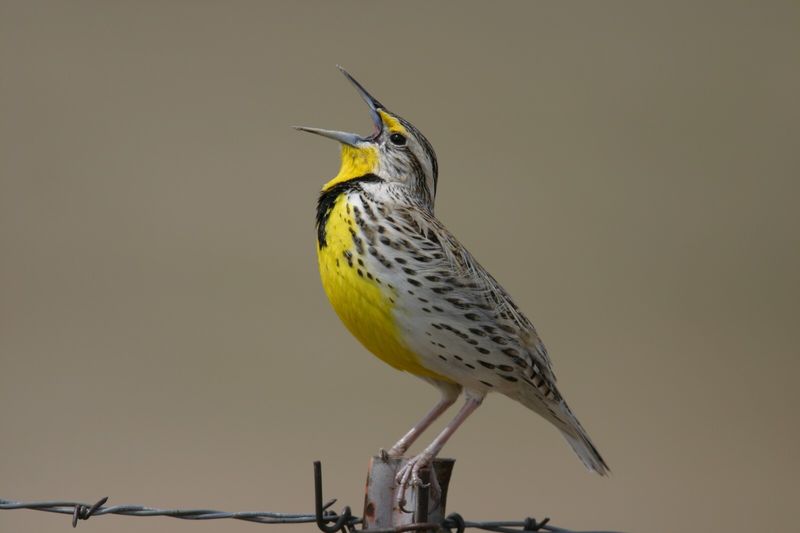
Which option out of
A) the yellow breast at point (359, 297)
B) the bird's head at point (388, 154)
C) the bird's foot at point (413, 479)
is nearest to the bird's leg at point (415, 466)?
the bird's foot at point (413, 479)

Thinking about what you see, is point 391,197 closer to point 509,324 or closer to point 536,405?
point 509,324

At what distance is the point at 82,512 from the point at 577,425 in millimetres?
1053

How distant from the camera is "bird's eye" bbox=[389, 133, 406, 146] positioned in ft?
7.64

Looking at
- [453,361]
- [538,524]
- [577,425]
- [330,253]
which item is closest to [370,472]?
[538,524]

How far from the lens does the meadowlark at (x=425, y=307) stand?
Result: 1938 mm

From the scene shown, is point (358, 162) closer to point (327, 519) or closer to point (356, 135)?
point (356, 135)

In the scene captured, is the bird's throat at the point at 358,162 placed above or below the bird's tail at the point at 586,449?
above

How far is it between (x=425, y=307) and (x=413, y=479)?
1.42 feet

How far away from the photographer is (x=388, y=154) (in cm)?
230

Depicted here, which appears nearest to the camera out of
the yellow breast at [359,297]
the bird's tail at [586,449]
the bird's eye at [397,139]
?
the yellow breast at [359,297]

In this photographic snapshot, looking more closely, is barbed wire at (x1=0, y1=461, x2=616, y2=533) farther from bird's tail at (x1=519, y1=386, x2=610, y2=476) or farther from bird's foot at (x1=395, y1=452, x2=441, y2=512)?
bird's tail at (x1=519, y1=386, x2=610, y2=476)

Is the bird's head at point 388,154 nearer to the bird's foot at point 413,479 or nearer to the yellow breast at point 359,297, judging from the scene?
the yellow breast at point 359,297

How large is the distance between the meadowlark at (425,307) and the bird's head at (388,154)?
0.22 feet

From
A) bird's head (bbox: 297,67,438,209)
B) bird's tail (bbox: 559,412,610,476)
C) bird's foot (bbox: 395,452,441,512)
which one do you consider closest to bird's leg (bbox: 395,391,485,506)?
bird's foot (bbox: 395,452,441,512)
